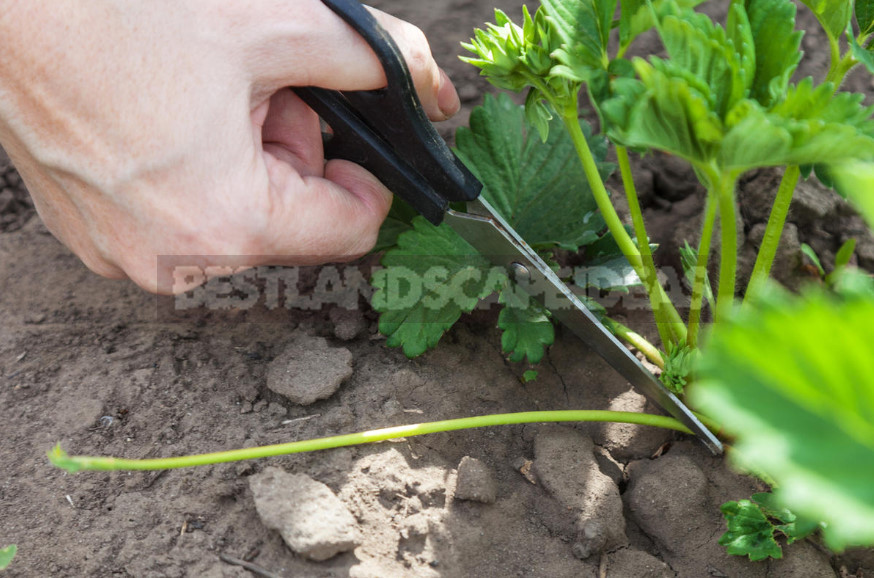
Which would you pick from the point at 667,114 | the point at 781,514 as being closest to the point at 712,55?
the point at 667,114

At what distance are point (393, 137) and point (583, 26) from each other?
16.0 inches

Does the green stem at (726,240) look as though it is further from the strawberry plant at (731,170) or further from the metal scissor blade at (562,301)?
the metal scissor blade at (562,301)

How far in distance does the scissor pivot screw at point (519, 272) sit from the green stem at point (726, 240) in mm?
394

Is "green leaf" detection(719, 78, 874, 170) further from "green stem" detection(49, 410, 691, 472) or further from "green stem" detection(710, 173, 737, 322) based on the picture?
"green stem" detection(49, 410, 691, 472)

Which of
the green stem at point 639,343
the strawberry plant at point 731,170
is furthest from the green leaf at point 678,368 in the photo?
the green stem at point 639,343

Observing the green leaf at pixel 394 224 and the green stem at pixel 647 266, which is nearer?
the green stem at pixel 647 266

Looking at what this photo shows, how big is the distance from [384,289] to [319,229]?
1.18 ft

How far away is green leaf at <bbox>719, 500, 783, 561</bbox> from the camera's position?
134 centimetres

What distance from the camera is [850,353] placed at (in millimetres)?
553

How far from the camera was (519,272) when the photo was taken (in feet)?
5.25

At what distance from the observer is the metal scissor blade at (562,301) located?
152 cm

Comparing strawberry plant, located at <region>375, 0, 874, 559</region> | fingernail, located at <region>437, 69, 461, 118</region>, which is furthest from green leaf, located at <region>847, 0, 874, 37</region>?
fingernail, located at <region>437, 69, 461, 118</region>

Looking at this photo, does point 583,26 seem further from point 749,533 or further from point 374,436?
point 749,533

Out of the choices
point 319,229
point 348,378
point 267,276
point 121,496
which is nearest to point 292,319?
point 267,276
